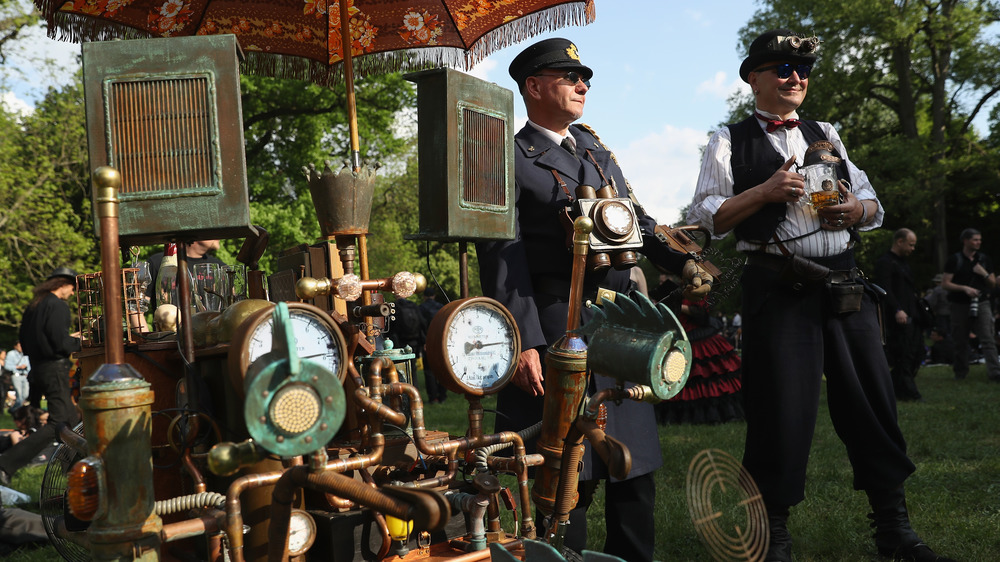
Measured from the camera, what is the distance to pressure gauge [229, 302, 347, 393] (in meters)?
1.59

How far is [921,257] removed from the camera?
1049 inches

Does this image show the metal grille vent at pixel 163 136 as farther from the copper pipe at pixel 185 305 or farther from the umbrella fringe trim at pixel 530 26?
the umbrella fringe trim at pixel 530 26

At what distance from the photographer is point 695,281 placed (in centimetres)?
252

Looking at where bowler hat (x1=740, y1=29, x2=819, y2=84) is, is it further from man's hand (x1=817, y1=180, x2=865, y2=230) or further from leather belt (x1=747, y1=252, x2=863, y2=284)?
leather belt (x1=747, y1=252, x2=863, y2=284)

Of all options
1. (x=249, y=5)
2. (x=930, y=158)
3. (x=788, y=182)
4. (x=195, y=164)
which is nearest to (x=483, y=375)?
(x=195, y=164)

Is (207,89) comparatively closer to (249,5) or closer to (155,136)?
(155,136)

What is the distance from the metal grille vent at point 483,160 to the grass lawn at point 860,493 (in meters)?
2.09

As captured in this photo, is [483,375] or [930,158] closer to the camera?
[483,375]

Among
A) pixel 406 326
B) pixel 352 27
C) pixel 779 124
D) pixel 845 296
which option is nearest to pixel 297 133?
pixel 406 326

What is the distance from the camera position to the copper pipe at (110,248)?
1.53 metres

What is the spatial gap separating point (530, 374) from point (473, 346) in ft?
2.02

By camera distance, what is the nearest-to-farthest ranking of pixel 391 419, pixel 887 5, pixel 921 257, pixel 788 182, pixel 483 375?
1. pixel 391 419
2. pixel 483 375
3. pixel 788 182
4. pixel 887 5
5. pixel 921 257

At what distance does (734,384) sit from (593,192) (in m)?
5.58

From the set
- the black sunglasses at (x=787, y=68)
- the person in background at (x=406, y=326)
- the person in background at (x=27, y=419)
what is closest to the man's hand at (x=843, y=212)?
the black sunglasses at (x=787, y=68)
